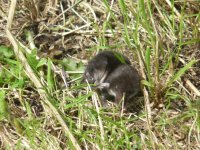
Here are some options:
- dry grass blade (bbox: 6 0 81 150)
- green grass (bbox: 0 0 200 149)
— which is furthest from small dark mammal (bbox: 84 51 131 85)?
dry grass blade (bbox: 6 0 81 150)

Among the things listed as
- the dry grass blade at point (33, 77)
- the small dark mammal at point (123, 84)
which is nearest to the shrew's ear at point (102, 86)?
the small dark mammal at point (123, 84)

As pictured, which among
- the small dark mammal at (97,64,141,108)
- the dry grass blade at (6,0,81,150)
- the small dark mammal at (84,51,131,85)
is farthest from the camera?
the small dark mammal at (84,51,131,85)

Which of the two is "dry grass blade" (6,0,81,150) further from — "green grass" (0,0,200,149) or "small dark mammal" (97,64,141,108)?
"small dark mammal" (97,64,141,108)

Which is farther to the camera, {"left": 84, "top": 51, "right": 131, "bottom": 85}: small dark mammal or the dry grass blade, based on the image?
{"left": 84, "top": 51, "right": 131, "bottom": 85}: small dark mammal

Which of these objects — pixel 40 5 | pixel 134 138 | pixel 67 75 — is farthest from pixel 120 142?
pixel 40 5

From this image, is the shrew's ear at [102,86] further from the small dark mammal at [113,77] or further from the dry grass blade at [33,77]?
the dry grass blade at [33,77]

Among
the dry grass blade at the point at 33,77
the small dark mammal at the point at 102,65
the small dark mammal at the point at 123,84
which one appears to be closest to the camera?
the dry grass blade at the point at 33,77

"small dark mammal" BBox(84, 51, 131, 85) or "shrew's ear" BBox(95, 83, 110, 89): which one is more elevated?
"small dark mammal" BBox(84, 51, 131, 85)

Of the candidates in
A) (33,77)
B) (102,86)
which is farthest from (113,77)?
(33,77)
